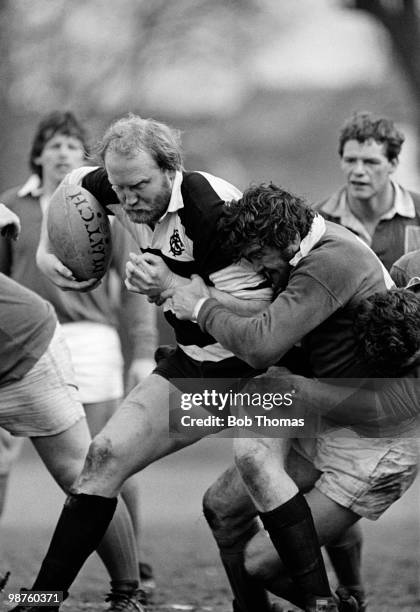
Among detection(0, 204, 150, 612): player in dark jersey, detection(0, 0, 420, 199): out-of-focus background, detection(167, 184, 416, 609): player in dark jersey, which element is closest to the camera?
detection(167, 184, 416, 609): player in dark jersey

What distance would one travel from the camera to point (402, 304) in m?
4.27

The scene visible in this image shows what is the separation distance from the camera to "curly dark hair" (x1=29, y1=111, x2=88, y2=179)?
629cm

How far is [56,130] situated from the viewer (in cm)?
629

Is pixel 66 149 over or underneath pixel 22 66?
underneath

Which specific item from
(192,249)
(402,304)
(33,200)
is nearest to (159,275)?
(192,249)

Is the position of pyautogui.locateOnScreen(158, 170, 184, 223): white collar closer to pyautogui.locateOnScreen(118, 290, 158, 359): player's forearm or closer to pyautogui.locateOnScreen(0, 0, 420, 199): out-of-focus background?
pyautogui.locateOnScreen(118, 290, 158, 359): player's forearm

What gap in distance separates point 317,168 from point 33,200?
4.84m

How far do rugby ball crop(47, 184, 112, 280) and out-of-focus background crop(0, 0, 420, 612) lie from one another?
5.89 m

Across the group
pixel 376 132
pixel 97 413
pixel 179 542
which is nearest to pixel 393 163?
pixel 376 132

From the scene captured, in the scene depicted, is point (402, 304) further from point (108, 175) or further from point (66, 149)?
point (66, 149)

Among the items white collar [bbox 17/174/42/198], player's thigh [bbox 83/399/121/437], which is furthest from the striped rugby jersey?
white collar [bbox 17/174/42/198]

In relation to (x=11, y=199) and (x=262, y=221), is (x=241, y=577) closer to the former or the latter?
(x=262, y=221)

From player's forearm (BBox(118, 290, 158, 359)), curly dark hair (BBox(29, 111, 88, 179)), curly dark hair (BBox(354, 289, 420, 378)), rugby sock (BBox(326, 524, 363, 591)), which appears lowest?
rugby sock (BBox(326, 524, 363, 591))

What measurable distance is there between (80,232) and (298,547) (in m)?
1.39
